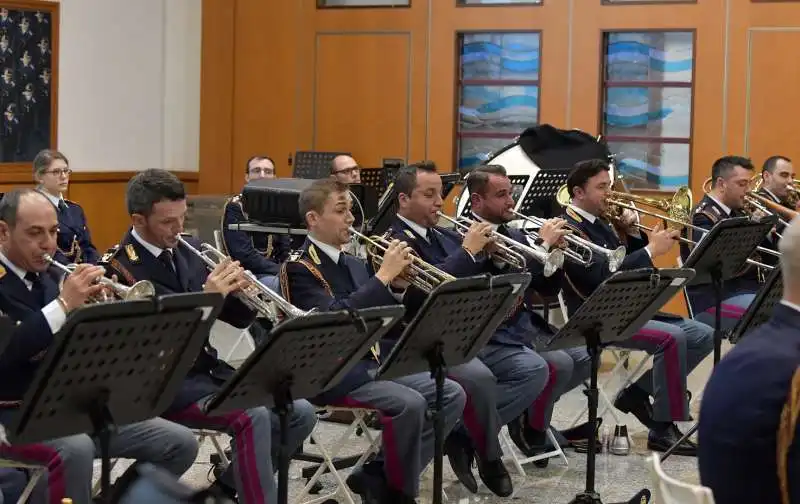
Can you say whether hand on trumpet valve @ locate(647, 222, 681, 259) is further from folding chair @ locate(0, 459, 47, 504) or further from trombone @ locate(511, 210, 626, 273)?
folding chair @ locate(0, 459, 47, 504)

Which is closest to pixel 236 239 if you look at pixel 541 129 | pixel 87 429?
pixel 541 129

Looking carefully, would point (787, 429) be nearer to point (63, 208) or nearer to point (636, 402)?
point (636, 402)

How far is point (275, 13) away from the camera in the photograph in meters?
12.6

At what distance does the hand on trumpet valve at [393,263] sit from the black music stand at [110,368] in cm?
139

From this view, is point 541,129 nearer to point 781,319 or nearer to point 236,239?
point 236,239

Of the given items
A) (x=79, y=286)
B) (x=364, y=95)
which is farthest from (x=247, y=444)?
(x=364, y=95)

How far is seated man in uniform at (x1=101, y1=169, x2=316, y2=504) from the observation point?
15.9 ft

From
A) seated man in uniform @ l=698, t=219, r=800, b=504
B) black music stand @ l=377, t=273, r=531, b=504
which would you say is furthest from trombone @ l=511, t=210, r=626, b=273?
seated man in uniform @ l=698, t=219, r=800, b=504

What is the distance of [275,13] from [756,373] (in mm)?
10155

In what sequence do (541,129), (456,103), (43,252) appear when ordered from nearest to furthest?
(43,252)
(541,129)
(456,103)

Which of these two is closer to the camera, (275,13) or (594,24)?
(594,24)

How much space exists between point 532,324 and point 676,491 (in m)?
3.74

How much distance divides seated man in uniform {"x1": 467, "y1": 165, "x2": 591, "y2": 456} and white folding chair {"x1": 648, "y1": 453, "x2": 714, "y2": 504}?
3.34 meters

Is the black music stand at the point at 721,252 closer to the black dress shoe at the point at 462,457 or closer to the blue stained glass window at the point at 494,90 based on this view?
the black dress shoe at the point at 462,457
